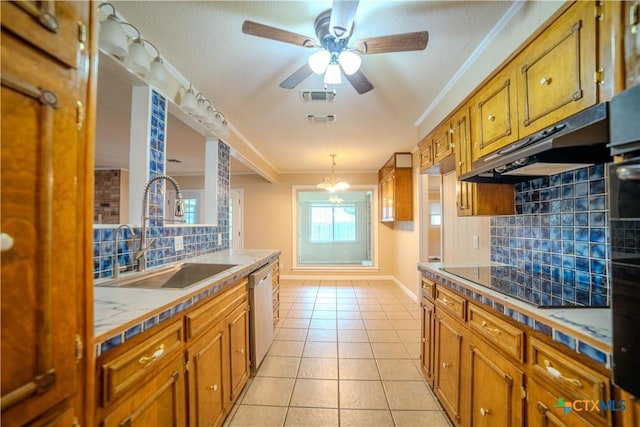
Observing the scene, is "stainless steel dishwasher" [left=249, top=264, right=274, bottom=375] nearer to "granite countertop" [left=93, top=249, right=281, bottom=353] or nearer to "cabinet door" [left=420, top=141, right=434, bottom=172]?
"granite countertop" [left=93, top=249, right=281, bottom=353]

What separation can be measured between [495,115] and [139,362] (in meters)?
2.12

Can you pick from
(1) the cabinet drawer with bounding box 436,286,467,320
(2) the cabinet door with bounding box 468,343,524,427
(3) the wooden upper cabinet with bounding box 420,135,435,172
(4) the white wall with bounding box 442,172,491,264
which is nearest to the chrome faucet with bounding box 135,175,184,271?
(1) the cabinet drawer with bounding box 436,286,467,320

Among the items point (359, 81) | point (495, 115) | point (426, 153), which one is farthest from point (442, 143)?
point (359, 81)

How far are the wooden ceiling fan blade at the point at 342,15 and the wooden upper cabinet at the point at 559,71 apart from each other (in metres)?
0.90

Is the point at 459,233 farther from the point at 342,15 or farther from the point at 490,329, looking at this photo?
the point at 342,15

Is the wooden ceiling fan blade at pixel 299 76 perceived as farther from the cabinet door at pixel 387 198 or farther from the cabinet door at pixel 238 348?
the cabinet door at pixel 387 198

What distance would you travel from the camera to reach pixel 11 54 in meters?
0.52

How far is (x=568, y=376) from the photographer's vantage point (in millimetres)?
A: 848

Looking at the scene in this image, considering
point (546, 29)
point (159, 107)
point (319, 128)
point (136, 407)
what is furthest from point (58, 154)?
point (319, 128)

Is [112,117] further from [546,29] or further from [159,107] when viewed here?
[546,29]

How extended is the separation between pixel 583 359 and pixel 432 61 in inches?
74.5

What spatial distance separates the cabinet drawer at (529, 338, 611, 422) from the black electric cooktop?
0.56 ft

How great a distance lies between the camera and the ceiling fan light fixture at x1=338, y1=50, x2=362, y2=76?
4.77 ft

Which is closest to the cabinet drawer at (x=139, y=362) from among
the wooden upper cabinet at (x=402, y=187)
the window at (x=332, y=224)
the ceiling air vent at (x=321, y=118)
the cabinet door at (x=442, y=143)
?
the cabinet door at (x=442, y=143)
